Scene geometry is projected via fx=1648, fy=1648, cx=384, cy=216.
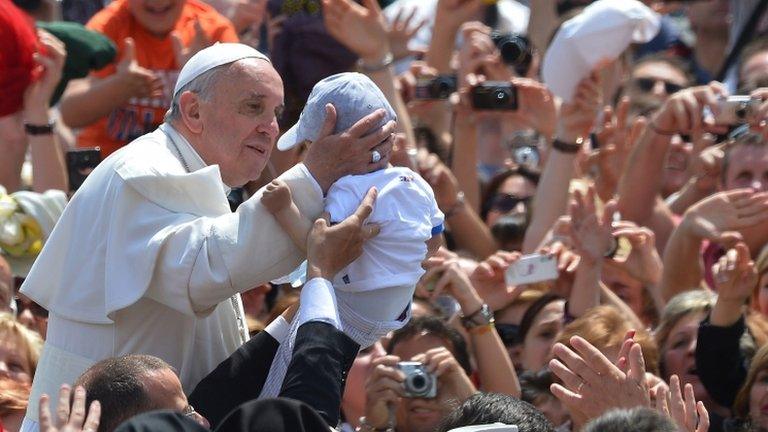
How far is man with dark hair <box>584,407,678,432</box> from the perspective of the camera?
3.44 metres

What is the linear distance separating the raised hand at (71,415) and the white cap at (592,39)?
4.29m

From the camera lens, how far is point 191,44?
A: 7551 mm

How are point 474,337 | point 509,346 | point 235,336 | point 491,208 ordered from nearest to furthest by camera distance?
point 235,336 → point 474,337 → point 509,346 → point 491,208

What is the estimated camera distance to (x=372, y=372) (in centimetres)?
564

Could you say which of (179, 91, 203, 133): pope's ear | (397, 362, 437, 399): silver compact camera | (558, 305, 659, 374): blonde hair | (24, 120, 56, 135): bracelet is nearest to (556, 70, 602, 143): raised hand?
(558, 305, 659, 374): blonde hair

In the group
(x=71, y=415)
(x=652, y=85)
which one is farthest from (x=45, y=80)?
(x=71, y=415)

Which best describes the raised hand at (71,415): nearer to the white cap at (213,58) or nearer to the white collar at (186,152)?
the white collar at (186,152)

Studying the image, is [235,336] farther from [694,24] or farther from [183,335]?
[694,24]

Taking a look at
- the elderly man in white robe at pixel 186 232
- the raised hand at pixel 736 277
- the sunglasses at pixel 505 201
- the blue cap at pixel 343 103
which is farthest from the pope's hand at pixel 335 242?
the sunglasses at pixel 505 201

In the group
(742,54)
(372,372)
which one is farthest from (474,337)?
(742,54)

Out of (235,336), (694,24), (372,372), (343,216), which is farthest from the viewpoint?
(694,24)

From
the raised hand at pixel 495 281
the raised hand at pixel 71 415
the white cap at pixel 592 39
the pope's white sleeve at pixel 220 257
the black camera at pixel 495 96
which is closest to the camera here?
the raised hand at pixel 71 415

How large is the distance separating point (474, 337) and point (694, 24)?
16.0ft

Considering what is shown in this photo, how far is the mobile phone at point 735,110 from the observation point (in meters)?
7.05
